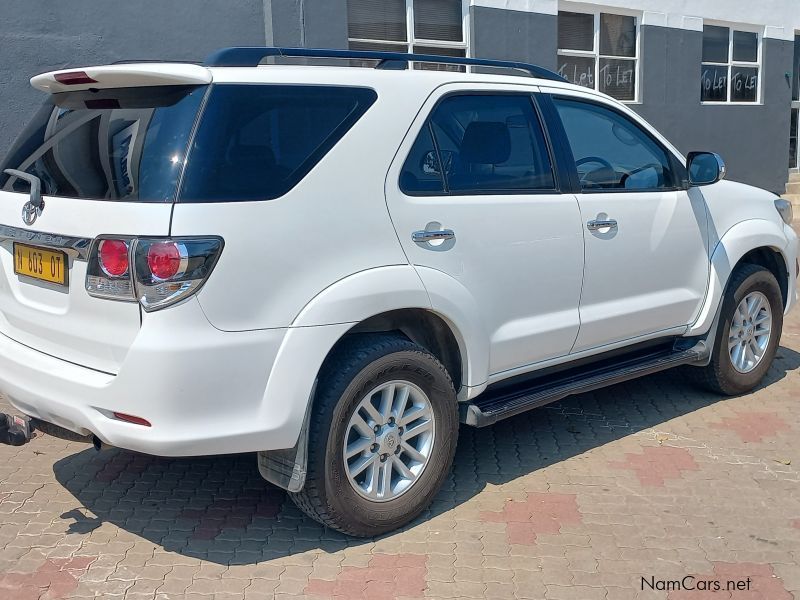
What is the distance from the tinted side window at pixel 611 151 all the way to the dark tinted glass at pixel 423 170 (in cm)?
95

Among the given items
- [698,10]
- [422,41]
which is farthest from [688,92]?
[422,41]

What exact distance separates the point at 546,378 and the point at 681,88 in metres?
10.4

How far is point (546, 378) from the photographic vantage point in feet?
14.9

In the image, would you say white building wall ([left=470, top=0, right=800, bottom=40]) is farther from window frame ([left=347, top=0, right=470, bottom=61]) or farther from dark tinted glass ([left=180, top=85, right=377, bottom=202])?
dark tinted glass ([left=180, top=85, right=377, bottom=202])

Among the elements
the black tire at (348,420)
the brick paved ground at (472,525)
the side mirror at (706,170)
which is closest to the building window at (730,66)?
the side mirror at (706,170)

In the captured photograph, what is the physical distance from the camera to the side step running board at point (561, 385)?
13.3ft

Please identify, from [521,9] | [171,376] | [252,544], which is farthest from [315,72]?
[521,9]

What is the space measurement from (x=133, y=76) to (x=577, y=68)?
10248 mm

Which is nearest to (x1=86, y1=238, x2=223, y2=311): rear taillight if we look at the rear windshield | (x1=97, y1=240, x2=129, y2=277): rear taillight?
(x1=97, y1=240, x2=129, y2=277): rear taillight

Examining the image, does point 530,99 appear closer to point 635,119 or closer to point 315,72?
point 635,119

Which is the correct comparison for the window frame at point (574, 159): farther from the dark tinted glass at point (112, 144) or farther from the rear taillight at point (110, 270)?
the rear taillight at point (110, 270)

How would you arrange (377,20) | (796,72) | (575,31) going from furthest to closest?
(796,72), (575,31), (377,20)

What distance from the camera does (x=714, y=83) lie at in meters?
14.4

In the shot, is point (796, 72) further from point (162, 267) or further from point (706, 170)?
point (162, 267)
